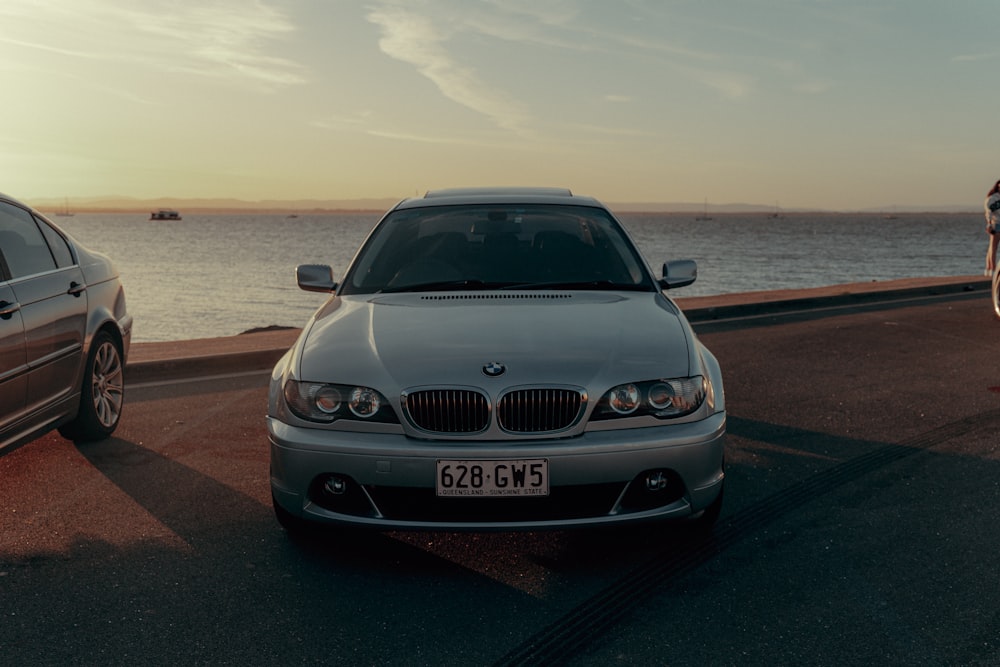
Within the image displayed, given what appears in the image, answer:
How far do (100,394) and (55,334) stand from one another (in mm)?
842

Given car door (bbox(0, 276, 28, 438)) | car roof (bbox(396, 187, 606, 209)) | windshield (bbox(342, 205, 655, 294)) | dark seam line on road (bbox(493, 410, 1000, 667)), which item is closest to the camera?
dark seam line on road (bbox(493, 410, 1000, 667))

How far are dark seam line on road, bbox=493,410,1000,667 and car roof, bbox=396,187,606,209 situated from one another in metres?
2.04

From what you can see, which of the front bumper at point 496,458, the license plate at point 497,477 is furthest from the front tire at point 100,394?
the license plate at point 497,477

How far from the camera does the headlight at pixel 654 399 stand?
379 centimetres

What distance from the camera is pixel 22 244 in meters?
5.42

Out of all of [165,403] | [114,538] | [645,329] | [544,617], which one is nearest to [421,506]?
[544,617]

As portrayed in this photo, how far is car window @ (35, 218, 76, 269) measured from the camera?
18.8ft

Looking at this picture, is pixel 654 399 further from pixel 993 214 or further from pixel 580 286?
pixel 993 214

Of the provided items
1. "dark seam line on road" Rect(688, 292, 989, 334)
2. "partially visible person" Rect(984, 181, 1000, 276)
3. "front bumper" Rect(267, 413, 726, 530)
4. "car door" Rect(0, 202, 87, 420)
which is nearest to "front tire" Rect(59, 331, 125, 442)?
"car door" Rect(0, 202, 87, 420)

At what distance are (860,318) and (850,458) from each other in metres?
8.10

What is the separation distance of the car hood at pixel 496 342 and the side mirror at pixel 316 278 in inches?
25.1

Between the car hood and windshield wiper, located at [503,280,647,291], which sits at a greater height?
windshield wiper, located at [503,280,647,291]

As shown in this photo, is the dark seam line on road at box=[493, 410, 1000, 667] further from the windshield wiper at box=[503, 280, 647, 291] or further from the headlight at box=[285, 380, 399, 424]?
the windshield wiper at box=[503, 280, 647, 291]

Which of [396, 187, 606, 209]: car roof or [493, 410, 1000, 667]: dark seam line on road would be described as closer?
[493, 410, 1000, 667]: dark seam line on road
